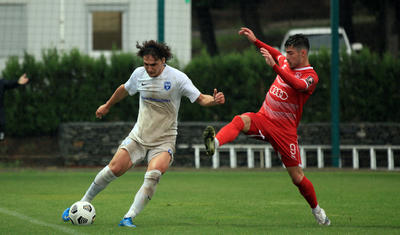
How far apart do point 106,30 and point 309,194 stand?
45.5ft

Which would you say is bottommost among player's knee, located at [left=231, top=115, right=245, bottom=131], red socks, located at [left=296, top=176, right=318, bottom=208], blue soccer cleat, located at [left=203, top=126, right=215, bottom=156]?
red socks, located at [left=296, top=176, right=318, bottom=208]

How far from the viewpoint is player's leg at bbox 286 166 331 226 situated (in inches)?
358

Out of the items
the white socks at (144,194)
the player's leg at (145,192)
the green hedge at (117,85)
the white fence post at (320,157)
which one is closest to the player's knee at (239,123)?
the player's leg at (145,192)

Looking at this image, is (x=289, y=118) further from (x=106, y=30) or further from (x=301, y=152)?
(x=106, y=30)

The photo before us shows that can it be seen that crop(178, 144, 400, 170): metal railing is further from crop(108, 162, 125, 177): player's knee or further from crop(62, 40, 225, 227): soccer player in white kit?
crop(108, 162, 125, 177): player's knee

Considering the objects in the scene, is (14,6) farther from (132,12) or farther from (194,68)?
(194,68)

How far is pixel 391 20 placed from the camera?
72.1ft

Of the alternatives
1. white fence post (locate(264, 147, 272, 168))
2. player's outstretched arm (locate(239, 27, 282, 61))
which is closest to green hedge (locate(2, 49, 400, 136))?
white fence post (locate(264, 147, 272, 168))

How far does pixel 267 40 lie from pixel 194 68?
17.1ft

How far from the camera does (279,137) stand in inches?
365

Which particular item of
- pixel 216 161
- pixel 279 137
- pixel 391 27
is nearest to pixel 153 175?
pixel 279 137

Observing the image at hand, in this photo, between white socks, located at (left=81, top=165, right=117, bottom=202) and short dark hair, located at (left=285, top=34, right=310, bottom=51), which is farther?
short dark hair, located at (left=285, top=34, right=310, bottom=51)

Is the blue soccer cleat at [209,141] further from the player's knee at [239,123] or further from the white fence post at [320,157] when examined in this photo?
the white fence post at [320,157]

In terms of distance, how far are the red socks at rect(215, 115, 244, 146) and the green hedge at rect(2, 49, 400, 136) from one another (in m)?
10.2
